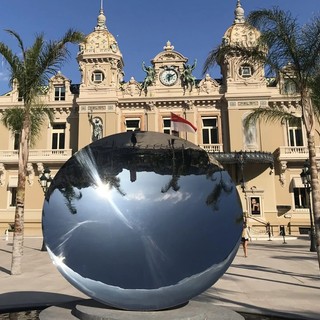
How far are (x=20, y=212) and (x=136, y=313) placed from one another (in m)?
8.51

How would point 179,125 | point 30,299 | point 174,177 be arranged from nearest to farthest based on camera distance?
1. point 174,177
2. point 30,299
3. point 179,125

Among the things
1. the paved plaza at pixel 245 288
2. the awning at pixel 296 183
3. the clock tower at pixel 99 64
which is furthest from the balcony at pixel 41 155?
the awning at pixel 296 183

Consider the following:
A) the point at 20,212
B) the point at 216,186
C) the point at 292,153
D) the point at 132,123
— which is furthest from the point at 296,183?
the point at 216,186

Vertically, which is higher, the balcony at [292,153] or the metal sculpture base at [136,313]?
the balcony at [292,153]

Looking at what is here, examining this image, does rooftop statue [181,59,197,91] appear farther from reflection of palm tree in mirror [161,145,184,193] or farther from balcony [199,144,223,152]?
reflection of palm tree in mirror [161,145,184,193]

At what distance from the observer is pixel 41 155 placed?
31.8m

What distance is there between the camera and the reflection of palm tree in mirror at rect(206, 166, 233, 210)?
567 cm

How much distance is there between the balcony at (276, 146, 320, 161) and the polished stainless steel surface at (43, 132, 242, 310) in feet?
83.6

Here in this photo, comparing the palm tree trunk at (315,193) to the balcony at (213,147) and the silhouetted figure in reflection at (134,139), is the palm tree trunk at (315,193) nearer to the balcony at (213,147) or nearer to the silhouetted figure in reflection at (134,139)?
the silhouetted figure in reflection at (134,139)

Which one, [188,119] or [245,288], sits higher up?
[188,119]

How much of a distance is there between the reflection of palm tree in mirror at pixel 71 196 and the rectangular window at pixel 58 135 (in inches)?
1121

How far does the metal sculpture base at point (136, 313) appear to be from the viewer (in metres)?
5.18

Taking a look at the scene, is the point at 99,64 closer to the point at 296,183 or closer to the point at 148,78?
the point at 148,78

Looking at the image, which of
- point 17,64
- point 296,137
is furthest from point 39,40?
point 296,137
